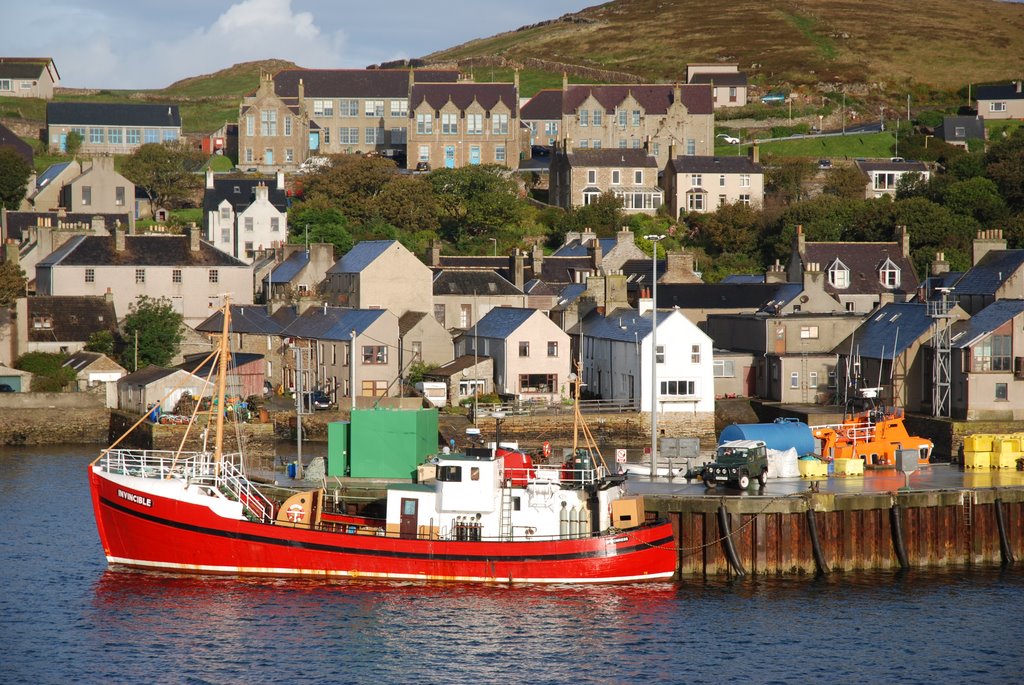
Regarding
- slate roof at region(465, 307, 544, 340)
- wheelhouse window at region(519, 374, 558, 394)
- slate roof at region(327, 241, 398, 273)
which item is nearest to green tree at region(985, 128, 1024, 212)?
slate roof at region(465, 307, 544, 340)

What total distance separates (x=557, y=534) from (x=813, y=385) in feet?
118

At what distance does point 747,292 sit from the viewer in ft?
288

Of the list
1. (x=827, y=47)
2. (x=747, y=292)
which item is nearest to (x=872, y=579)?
(x=747, y=292)

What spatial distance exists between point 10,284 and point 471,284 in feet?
87.3

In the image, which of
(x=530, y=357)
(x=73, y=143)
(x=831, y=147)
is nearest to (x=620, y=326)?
(x=530, y=357)

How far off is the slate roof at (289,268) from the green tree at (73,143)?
45596mm

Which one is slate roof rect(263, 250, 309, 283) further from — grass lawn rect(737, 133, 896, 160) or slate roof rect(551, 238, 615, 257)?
grass lawn rect(737, 133, 896, 160)

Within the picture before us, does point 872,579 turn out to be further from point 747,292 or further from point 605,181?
point 605,181

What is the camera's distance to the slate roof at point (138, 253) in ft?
299

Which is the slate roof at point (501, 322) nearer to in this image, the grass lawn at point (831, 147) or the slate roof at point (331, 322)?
the slate roof at point (331, 322)

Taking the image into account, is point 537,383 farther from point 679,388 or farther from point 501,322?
point 679,388

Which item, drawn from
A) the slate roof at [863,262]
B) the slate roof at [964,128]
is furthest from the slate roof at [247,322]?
the slate roof at [964,128]

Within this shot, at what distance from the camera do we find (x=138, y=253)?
92125mm

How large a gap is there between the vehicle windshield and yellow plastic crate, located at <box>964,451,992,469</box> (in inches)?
384
